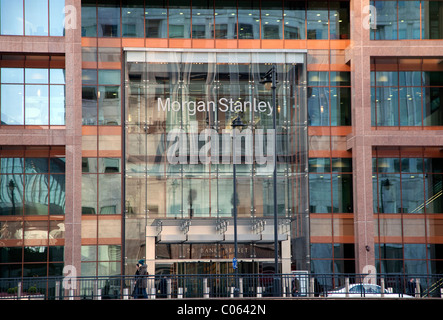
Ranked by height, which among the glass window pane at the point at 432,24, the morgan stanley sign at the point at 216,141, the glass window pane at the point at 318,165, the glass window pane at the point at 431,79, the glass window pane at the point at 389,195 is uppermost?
the glass window pane at the point at 432,24

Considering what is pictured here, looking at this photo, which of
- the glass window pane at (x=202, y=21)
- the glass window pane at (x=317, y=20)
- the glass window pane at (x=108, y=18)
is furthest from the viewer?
the glass window pane at (x=317, y=20)

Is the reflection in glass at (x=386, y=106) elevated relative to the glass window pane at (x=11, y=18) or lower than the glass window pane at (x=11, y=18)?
lower

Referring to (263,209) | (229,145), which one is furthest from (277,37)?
(263,209)

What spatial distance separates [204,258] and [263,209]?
4.85 meters

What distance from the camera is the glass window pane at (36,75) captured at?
47312mm

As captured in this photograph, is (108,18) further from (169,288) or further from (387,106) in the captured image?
(169,288)

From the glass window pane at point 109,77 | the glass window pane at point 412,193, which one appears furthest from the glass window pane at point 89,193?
the glass window pane at point 412,193

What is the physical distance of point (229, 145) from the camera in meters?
47.6

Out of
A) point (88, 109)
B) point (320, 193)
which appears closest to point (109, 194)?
point (88, 109)

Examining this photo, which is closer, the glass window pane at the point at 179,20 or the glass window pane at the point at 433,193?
the glass window pane at the point at 433,193

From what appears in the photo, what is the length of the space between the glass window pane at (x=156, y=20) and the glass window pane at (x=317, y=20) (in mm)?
9541

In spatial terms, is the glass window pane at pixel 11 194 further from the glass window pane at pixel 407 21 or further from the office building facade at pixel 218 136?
the glass window pane at pixel 407 21
